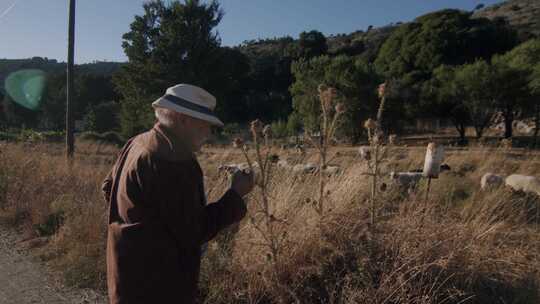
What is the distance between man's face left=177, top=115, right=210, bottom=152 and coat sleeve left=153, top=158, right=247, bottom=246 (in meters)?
0.15

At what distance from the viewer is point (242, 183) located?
2240mm

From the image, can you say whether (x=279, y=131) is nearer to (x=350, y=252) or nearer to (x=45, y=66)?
(x=350, y=252)

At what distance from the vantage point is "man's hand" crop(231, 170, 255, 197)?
2221mm

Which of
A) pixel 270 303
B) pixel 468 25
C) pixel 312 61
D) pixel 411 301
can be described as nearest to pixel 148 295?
pixel 270 303

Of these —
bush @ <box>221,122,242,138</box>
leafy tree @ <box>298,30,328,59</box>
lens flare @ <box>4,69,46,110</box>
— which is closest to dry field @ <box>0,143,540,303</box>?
bush @ <box>221,122,242,138</box>

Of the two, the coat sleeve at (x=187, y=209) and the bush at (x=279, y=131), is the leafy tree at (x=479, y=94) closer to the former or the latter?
the bush at (x=279, y=131)

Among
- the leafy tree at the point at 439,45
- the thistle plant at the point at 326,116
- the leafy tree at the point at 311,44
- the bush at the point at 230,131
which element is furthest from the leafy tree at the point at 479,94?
the leafy tree at the point at 311,44

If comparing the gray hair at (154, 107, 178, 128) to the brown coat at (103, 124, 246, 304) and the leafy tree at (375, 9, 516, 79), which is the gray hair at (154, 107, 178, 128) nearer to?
the brown coat at (103, 124, 246, 304)

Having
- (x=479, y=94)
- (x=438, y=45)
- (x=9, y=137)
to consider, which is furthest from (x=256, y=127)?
(x=438, y=45)

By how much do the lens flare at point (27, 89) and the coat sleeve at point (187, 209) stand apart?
58509 mm

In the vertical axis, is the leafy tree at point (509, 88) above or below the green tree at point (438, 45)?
below

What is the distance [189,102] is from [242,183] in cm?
50

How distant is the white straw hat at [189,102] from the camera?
2006 mm

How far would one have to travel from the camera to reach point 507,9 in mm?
74188
